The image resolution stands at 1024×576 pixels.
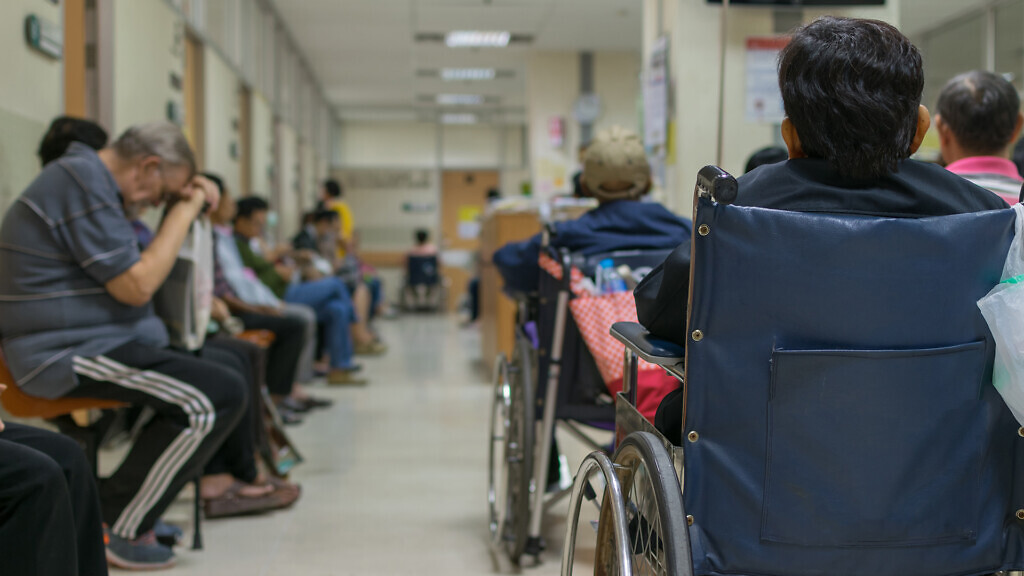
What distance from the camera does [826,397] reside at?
3.79 ft

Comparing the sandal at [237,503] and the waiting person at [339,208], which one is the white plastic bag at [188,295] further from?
the waiting person at [339,208]

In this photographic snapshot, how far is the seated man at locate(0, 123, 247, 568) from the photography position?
90.2 inches

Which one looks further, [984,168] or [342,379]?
[342,379]

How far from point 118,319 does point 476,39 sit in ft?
26.3

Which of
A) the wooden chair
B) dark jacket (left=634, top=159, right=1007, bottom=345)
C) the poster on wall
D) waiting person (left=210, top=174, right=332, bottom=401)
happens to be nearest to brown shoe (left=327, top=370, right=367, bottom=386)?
waiting person (left=210, top=174, right=332, bottom=401)

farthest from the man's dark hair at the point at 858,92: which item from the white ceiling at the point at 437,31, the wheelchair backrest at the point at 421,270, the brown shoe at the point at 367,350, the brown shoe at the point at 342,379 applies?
the wheelchair backrest at the point at 421,270

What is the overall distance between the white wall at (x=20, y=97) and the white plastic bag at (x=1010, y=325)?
2.94m

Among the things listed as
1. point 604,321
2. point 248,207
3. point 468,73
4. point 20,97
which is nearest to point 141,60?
point 248,207

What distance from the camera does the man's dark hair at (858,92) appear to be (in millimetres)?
1215

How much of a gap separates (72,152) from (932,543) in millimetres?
2217

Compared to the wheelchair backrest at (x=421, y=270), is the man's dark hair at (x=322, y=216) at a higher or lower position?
higher

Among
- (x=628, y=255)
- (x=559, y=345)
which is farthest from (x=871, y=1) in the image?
(x=559, y=345)

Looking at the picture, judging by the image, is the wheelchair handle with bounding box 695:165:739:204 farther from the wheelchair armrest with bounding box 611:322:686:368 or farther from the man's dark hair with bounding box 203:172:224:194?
the man's dark hair with bounding box 203:172:224:194

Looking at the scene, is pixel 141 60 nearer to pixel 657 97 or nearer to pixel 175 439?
pixel 657 97
